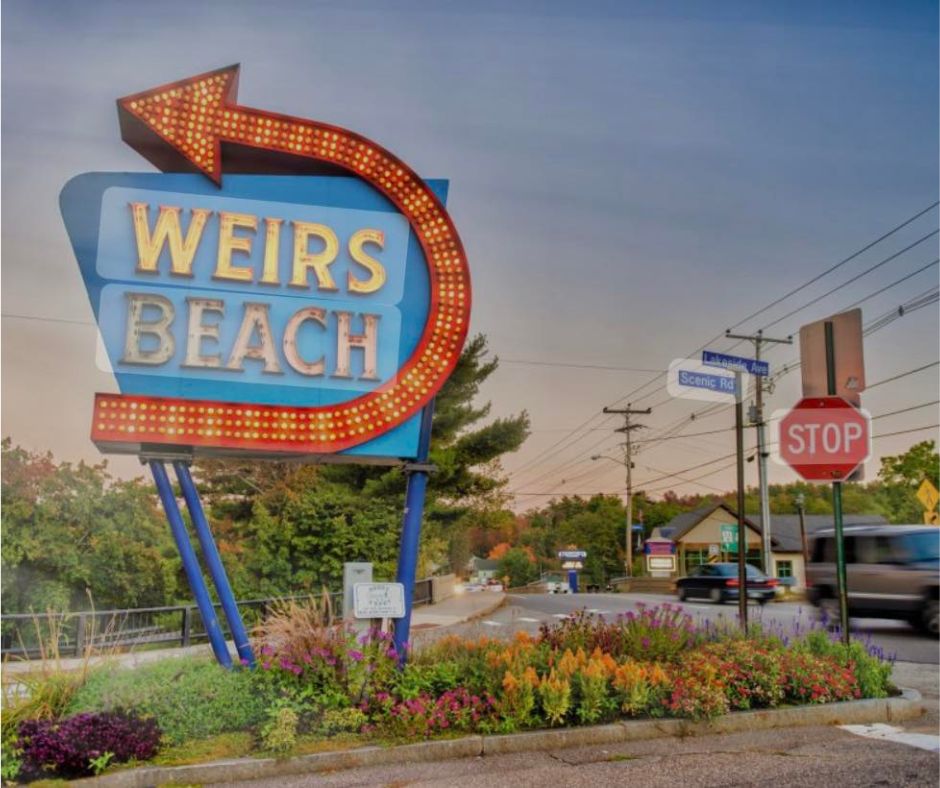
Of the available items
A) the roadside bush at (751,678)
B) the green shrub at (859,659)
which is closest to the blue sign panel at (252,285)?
the roadside bush at (751,678)

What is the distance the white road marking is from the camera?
7586 mm

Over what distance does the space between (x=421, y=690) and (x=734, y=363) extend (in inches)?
261

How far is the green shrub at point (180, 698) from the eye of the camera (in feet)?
23.9

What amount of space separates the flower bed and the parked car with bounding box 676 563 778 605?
60.3 ft

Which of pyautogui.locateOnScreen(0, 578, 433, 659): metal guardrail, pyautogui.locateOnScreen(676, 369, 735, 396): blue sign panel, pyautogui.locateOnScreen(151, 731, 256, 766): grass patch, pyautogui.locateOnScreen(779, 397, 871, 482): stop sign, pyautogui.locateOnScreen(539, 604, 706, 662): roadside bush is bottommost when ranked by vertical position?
pyautogui.locateOnScreen(0, 578, 433, 659): metal guardrail

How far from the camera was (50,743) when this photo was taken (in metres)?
6.50

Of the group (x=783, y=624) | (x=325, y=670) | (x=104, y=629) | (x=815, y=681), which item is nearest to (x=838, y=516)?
(x=815, y=681)

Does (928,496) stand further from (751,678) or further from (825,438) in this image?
(751,678)

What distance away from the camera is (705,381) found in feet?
38.1

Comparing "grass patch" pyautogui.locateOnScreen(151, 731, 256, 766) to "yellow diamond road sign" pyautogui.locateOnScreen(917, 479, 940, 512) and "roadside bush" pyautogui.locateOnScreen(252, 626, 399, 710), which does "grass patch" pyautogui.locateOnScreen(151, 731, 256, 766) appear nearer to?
"roadside bush" pyautogui.locateOnScreen(252, 626, 399, 710)

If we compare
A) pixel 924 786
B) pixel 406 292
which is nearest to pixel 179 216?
pixel 406 292

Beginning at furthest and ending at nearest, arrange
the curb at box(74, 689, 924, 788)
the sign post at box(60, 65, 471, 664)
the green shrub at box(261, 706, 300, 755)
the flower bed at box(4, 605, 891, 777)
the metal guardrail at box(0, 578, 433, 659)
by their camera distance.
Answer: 1. the metal guardrail at box(0, 578, 433, 659)
2. the sign post at box(60, 65, 471, 664)
3. the flower bed at box(4, 605, 891, 777)
4. the green shrub at box(261, 706, 300, 755)
5. the curb at box(74, 689, 924, 788)

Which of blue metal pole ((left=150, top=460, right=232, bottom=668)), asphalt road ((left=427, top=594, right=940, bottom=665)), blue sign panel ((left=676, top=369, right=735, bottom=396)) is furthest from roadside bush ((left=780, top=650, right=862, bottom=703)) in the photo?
blue metal pole ((left=150, top=460, right=232, bottom=668))

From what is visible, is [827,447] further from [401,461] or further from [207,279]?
[207,279]
